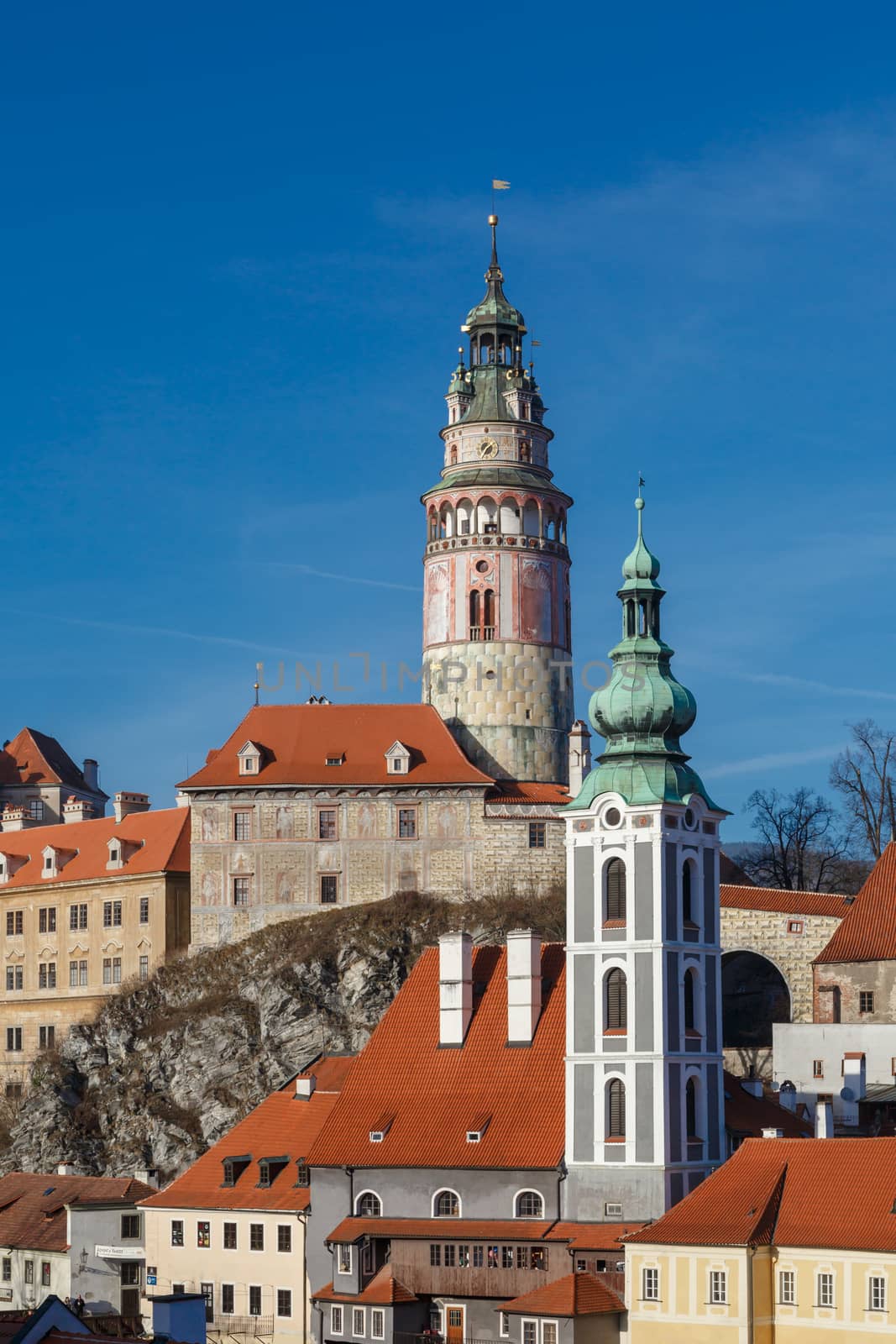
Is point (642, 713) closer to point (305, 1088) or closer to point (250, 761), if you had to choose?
point (305, 1088)

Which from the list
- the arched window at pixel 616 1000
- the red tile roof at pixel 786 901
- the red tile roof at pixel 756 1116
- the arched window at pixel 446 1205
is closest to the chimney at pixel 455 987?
the arched window at pixel 446 1205

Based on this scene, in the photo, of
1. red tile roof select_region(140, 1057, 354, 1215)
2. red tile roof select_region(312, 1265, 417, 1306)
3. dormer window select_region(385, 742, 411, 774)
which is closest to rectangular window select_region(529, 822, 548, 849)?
dormer window select_region(385, 742, 411, 774)

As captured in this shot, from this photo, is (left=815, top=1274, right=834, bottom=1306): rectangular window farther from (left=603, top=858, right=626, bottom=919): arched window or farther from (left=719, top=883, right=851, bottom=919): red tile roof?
(left=719, top=883, right=851, bottom=919): red tile roof

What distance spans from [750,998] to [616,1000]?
88.5 ft

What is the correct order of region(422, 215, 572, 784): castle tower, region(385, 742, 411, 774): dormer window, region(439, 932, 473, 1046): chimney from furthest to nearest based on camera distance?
region(422, 215, 572, 784): castle tower
region(385, 742, 411, 774): dormer window
region(439, 932, 473, 1046): chimney

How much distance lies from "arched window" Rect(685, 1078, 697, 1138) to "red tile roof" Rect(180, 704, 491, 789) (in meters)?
28.6

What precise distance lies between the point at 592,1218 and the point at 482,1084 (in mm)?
4967

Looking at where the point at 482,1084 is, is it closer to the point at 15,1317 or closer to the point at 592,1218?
the point at 592,1218

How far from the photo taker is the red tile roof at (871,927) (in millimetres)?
72688

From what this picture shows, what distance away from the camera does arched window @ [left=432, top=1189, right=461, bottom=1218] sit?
5862 cm

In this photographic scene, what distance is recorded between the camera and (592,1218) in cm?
5684

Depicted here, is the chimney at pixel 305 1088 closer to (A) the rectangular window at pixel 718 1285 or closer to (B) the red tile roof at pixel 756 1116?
(B) the red tile roof at pixel 756 1116

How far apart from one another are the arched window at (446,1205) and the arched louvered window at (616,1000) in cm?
557

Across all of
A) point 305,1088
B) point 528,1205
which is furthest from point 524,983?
point 305,1088
